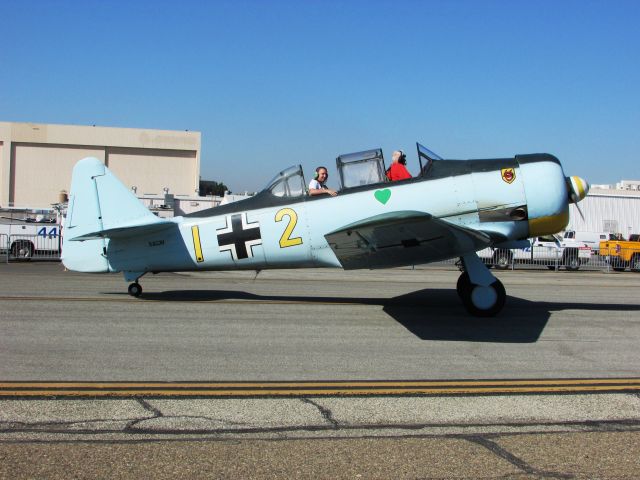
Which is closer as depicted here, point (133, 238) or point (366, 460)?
point (366, 460)

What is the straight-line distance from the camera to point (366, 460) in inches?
154

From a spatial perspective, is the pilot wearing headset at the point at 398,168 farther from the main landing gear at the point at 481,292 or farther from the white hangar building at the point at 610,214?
the white hangar building at the point at 610,214

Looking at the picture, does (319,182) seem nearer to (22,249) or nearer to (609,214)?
(22,249)

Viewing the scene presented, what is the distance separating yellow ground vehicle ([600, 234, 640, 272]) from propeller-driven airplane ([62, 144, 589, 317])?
18257mm

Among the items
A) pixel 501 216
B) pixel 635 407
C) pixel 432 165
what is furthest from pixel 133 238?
pixel 635 407

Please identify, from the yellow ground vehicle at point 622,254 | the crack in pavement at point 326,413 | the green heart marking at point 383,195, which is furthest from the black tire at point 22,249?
the yellow ground vehicle at point 622,254

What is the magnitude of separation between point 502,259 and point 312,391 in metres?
20.5

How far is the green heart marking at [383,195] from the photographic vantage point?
955 centimetres

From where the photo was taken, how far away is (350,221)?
9656 mm

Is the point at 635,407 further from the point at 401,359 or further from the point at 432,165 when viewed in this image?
the point at 432,165

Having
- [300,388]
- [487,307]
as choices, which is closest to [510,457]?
[300,388]

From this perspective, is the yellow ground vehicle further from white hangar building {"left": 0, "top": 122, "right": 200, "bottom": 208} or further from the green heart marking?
white hangar building {"left": 0, "top": 122, "right": 200, "bottom": 208}

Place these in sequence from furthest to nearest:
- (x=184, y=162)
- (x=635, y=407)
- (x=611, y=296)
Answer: (x=184, y=162) < (x=611, y=296) < (x=635, y=407)

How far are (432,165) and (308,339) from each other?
12.2ft
